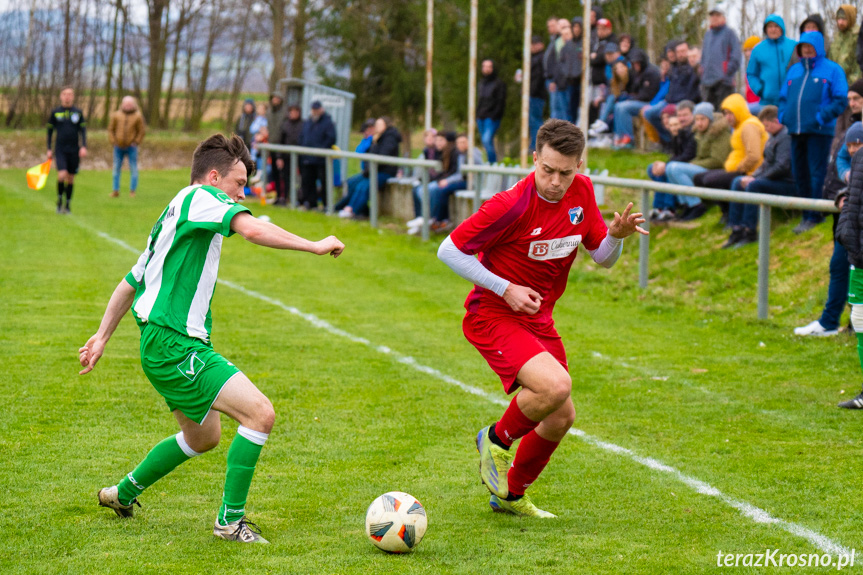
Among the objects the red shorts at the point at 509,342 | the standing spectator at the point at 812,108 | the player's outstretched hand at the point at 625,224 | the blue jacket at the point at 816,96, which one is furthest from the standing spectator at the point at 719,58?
the red shorts at the point at 509,342

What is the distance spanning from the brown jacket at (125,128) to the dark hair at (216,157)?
17119mm

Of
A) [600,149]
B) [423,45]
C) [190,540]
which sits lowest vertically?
[190,540]

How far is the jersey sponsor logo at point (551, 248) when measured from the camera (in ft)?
16.6

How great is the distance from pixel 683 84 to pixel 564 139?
1153 cm

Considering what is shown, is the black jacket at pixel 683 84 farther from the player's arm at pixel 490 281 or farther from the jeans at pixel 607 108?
the player's arm at pixel 490 281

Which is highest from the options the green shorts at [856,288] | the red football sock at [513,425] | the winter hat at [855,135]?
the winter hat at [855,135]

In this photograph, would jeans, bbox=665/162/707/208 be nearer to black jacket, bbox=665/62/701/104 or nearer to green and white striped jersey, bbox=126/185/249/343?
black jacket, bbox=665/62/701/104

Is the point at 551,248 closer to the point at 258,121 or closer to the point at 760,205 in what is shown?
the point at 760,205

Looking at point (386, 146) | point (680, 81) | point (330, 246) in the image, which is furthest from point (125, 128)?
point (330, 246)

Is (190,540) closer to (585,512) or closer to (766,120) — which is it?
(585,512)

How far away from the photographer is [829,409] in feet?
23.5

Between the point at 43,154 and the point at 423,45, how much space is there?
13496mm

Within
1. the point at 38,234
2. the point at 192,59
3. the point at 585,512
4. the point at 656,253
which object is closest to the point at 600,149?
the point at 656,253

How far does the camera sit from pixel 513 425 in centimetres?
507
